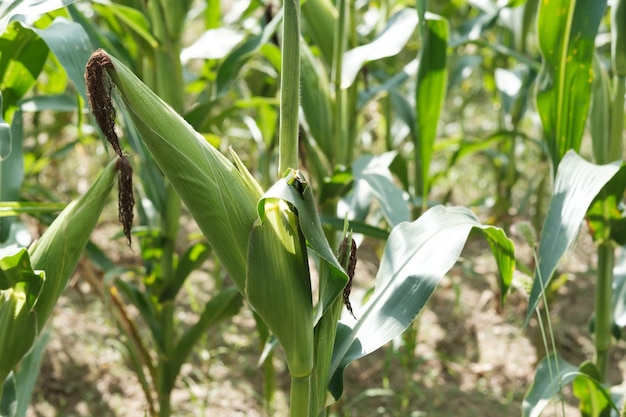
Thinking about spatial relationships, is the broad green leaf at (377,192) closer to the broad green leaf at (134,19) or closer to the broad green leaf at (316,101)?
the broad green leaf at (316,101)

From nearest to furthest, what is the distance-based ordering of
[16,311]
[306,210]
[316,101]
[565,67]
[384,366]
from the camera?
[306,210]
[16,311]
[565,67]
[316,101]
[384,366]

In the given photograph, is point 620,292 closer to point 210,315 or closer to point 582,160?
point 582,160

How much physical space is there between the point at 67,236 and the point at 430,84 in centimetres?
87

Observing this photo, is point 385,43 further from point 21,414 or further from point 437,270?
point 21,414

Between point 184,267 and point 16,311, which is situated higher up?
point 16,311

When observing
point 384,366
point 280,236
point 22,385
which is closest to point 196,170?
point 280,236

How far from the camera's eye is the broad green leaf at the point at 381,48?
1.75 meters

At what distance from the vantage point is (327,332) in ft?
3.77

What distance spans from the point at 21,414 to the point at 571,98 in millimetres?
1215

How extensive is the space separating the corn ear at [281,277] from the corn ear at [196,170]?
0.08 feet

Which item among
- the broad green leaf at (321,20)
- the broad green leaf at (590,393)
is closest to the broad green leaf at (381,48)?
the broad green leaf at (321,20)

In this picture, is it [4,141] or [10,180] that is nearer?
[4,141]

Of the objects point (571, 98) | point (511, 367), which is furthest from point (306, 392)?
point (511, 367)

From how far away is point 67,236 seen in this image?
4.15 ft
